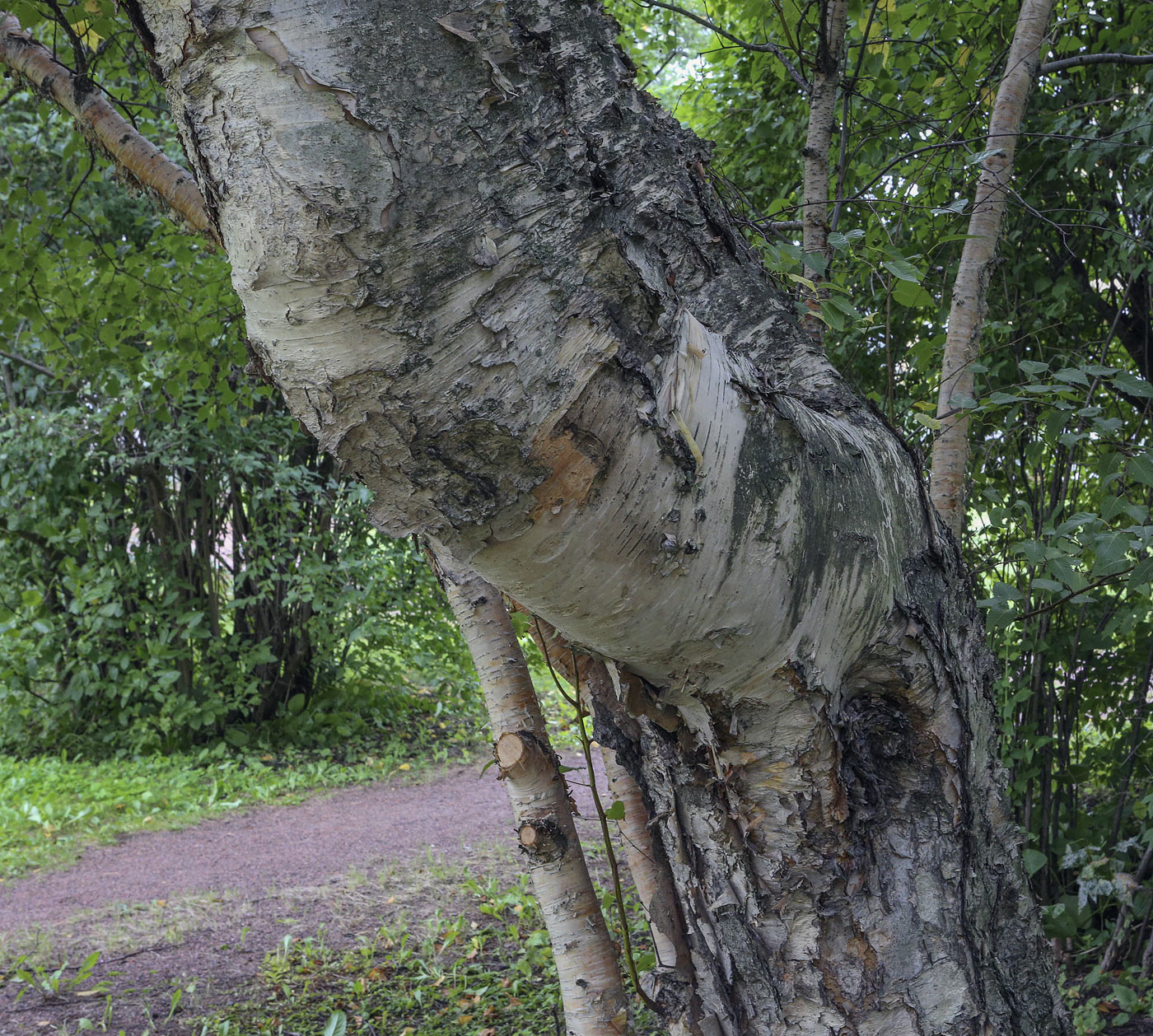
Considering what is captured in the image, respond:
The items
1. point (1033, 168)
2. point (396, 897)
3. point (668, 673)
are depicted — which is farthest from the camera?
point (396, 897)

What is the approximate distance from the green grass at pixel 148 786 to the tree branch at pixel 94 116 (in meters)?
3.85

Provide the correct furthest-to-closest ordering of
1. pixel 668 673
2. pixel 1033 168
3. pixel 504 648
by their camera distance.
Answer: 1. pixel 1033 168
2. pixel 504 648
3. pixel 668 673

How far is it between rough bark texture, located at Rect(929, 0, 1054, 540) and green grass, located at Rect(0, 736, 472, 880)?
486 centimetres

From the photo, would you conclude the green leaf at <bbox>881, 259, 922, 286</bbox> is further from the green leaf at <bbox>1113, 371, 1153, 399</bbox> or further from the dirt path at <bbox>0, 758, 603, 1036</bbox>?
the dirt path at <bbox>0, 758, 603, 1036</bbox>

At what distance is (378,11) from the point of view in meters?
0.81

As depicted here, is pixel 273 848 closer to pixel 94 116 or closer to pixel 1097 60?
pixel 94 116

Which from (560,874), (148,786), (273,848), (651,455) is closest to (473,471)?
(651,455)

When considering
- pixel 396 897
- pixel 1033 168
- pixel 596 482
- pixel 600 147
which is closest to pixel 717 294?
pixel 600 147

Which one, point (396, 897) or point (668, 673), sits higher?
point (668, 673)

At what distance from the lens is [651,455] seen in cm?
91

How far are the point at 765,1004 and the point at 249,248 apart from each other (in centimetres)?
112

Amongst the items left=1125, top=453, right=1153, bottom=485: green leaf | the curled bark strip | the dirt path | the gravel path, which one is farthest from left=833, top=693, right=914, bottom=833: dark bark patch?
the gravel path

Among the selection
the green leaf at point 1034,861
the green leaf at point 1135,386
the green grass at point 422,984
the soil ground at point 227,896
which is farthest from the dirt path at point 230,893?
the green leaf at point 1135,386

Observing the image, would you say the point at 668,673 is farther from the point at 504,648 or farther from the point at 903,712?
the point at 504,648
